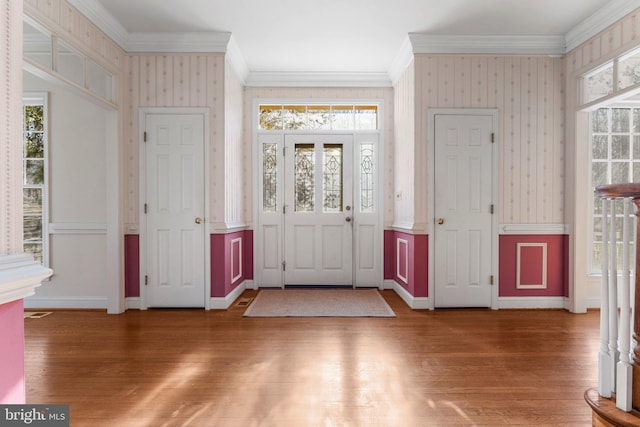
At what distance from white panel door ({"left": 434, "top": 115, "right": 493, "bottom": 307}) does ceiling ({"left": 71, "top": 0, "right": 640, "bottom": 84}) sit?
0.94 meters

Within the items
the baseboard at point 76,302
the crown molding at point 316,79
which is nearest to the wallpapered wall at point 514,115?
the crown molding at point 316,79

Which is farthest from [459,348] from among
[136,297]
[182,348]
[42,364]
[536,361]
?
[136,297]

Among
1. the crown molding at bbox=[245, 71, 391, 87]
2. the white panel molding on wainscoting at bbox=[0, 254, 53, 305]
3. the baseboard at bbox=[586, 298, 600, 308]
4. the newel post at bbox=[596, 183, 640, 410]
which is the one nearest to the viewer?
the white panel molding on wainscoting at bbox=[0, 254, 53, 305]

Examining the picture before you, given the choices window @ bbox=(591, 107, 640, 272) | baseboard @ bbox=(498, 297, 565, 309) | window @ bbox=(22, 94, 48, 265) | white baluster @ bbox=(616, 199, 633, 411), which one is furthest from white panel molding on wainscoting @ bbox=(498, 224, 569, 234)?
window @ bbox=(22, 94, 48, 265)

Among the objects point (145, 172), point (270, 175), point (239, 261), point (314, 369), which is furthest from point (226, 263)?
point (314, 369)

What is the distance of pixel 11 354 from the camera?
95 centimetres

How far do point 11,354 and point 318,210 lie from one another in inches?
174

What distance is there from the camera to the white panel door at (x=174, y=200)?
164 inches

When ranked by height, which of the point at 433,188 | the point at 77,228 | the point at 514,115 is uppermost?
the point at 514,115

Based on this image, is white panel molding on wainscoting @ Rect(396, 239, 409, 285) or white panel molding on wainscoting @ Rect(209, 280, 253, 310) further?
→ white panel molding on wainscoting @ Rect(396, 239, 409, 285)

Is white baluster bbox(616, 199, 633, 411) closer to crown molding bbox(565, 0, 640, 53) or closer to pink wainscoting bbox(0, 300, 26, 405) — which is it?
pink wainscoting bbox(0, 300, 26, 405)

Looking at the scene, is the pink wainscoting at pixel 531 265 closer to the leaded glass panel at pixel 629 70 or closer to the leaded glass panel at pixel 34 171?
the leaded glass panel at pixel 629 70

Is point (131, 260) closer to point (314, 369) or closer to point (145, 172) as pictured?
point (145, 172)

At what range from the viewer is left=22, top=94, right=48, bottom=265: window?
4.21 metres
